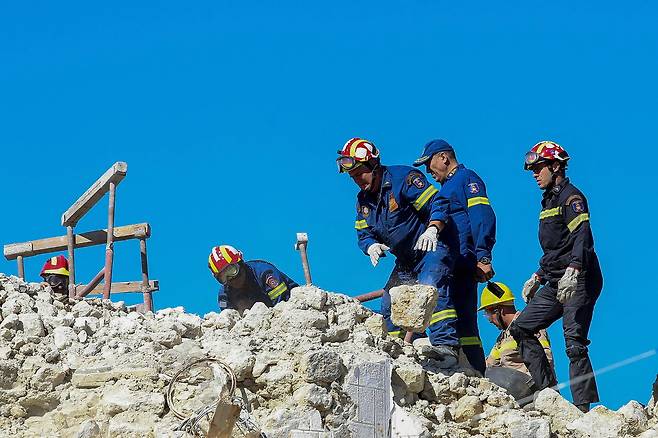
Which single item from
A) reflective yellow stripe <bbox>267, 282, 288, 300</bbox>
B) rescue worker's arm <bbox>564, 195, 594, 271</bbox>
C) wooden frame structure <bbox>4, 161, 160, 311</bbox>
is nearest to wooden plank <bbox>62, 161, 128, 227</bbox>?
wooden frame structure <bbox>4, 161, 160, 311</bbox>

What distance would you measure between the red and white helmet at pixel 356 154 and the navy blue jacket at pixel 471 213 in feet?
2.88

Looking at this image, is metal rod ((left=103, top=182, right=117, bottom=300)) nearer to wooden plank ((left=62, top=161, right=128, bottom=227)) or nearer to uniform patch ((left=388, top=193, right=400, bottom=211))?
wooden plank ((left=62, top=161, right=128, bottom=227))

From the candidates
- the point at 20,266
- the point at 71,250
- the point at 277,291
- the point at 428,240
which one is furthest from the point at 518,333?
the point at 20,266

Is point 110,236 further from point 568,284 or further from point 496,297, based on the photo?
point 568,284

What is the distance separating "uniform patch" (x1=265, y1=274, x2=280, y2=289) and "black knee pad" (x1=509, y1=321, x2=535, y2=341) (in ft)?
11.7

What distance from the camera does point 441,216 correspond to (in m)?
12.3

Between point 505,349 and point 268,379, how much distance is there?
3.81m

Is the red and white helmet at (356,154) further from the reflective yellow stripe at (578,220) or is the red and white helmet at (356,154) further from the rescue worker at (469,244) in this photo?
the reflective yellow stripe at (578,220)

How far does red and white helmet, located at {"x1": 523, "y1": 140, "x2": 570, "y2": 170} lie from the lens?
1245 cm

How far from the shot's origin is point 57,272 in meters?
15.8

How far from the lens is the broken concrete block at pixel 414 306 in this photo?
37.7 feet

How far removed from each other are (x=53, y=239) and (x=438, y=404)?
266 inches

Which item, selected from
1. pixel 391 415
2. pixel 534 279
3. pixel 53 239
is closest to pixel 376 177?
pixel 534 279

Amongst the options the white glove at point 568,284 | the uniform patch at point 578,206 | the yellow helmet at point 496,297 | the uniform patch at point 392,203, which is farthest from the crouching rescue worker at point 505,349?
the uniform patch at point 392,203
